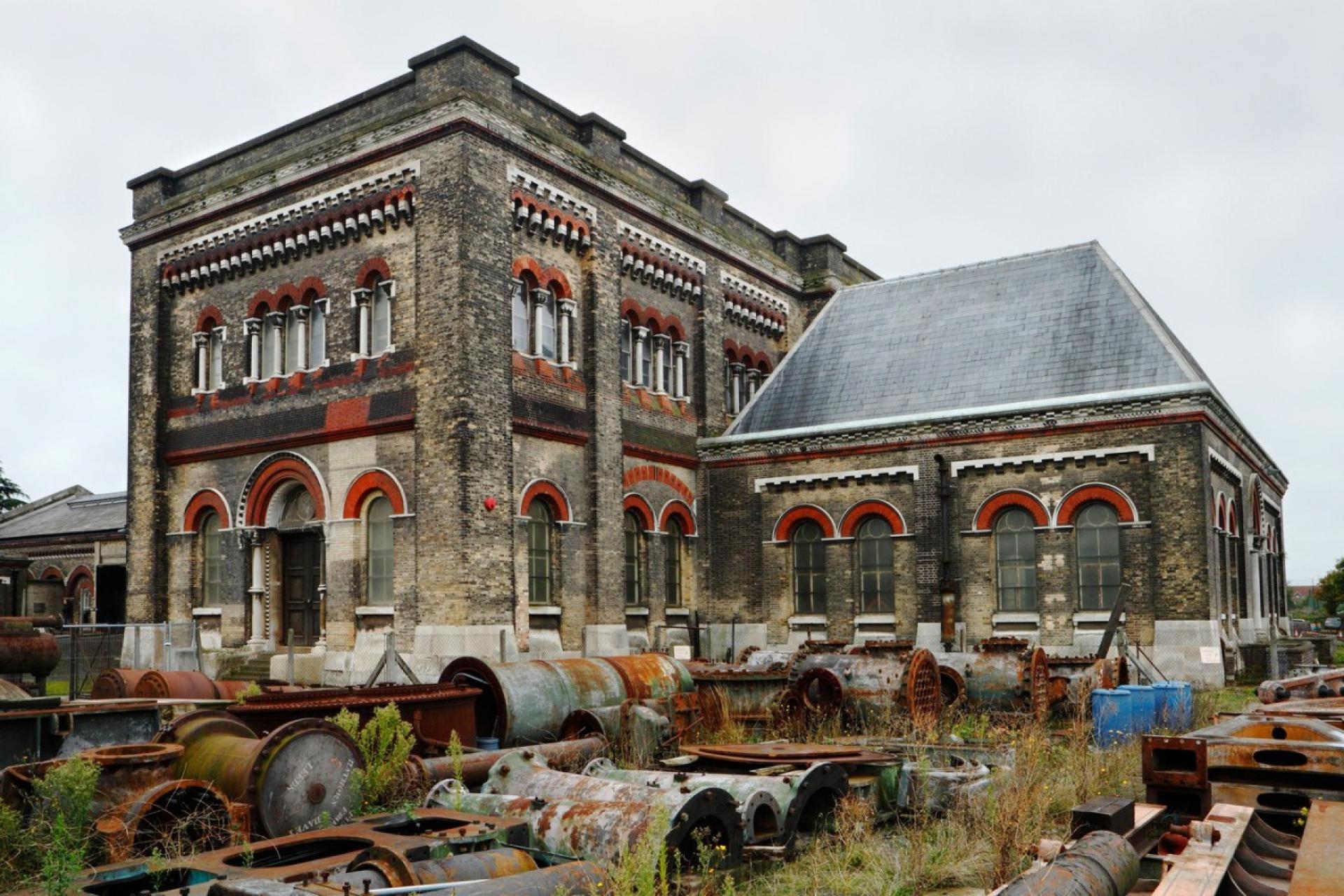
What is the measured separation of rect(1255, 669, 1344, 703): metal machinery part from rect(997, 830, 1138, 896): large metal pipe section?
720cm

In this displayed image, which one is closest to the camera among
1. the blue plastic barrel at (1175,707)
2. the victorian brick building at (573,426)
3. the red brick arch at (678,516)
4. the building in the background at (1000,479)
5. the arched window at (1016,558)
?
the blue plastic barrel at (1175,707)

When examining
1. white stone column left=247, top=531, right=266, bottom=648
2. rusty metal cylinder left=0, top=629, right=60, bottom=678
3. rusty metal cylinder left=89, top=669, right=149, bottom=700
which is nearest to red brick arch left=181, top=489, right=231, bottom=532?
white stone column left=247, top=531, right=266, bottom=648

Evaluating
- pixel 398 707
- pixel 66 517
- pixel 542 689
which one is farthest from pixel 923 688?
pixel 66 517

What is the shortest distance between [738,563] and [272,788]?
18409mm

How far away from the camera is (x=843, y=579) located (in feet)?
82.5

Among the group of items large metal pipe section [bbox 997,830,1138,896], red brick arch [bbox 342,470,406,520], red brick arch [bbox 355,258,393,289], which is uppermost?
red brick arch [bbox 355,258,393,289]

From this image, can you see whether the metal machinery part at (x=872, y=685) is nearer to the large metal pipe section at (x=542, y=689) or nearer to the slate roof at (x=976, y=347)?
the large metal pipe section at (x=542, y=689)

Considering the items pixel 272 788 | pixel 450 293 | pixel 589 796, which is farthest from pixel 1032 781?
pixel 450 293

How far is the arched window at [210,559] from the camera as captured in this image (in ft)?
77.7

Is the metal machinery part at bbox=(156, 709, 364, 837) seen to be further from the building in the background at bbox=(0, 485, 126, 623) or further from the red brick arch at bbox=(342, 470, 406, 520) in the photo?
the building in the background at bbox=(0, 485, 126, 623)

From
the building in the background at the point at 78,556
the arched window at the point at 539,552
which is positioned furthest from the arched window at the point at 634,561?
the building in the background at the point at 78,556

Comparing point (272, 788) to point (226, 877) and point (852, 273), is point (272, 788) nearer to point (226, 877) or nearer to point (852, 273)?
point (226, 877)

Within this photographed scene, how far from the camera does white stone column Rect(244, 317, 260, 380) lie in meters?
23.3

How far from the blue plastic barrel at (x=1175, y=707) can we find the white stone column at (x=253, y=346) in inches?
702
